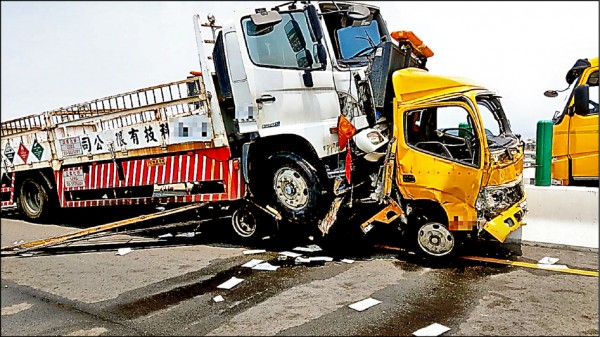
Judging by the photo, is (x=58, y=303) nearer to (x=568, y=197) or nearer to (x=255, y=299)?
(x=255, y=299)

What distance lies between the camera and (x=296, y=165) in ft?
19.5

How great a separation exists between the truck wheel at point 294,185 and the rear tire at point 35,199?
500 centimetres

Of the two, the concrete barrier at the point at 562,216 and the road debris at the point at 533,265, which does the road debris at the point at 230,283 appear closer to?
the road debris at the point at 533,265

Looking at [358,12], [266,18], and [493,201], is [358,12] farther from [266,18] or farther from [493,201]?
[493,201]

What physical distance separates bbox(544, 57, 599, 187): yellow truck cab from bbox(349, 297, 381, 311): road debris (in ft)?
15.0

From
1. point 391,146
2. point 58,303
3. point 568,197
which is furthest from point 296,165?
point 568,197

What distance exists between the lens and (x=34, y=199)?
9.30 metres

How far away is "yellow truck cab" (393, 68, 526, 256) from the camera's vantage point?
5.08m

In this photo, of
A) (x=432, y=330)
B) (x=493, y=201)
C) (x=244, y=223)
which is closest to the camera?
(x=432, y=330)

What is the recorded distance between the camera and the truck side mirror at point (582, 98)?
700 cm

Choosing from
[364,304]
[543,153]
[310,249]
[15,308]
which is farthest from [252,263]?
[543,153]

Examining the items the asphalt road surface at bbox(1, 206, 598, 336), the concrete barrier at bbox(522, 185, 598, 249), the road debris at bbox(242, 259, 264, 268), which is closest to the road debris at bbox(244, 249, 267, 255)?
the asphalt road surface at bbox(1, 206, 598, 336)

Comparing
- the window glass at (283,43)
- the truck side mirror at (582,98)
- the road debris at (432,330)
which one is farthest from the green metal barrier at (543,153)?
the road debris at (432,330)

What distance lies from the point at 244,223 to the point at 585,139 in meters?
5.13
